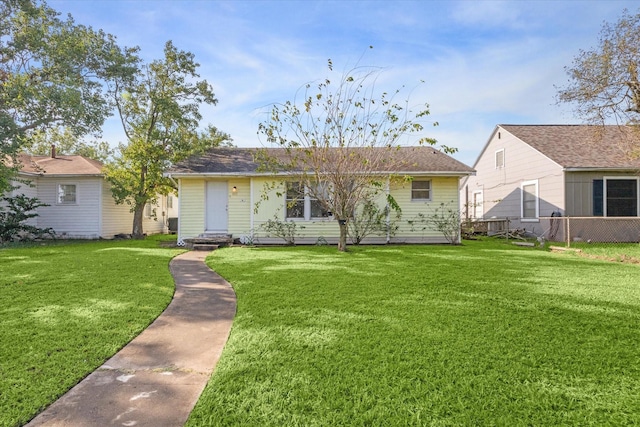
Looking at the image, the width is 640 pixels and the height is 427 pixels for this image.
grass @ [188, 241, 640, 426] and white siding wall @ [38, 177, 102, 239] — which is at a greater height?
white siding wall @ [38, 177, 102, 239]

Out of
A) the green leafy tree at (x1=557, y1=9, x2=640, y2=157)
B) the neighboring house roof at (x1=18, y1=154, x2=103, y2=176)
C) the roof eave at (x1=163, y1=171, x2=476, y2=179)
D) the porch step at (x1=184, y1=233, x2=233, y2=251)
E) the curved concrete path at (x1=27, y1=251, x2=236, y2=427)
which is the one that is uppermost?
the green leafy tree at (x1=557, y1=9, x2=640, y2=157)

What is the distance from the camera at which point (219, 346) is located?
134 inches

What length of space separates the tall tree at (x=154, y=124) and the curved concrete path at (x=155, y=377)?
13.4m

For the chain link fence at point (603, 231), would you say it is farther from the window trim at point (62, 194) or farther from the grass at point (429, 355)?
the window trim at point (62, 194)

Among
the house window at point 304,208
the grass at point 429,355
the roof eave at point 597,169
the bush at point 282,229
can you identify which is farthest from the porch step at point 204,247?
the roof eave at point 597,169

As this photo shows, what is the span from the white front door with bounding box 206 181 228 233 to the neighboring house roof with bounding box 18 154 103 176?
6.65 metres

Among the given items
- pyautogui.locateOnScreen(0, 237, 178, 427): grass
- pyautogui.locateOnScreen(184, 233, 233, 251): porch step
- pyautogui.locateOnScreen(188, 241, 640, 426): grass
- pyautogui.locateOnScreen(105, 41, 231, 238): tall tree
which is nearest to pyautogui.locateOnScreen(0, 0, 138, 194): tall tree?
pyautogui.locateOnScreen(105, 41, 231, 238): tall tree

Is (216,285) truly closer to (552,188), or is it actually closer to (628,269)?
(628,269)

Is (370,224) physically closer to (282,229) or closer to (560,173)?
(282,229)

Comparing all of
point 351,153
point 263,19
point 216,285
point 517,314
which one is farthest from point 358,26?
point 517,314

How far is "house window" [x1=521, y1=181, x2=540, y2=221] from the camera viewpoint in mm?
15059

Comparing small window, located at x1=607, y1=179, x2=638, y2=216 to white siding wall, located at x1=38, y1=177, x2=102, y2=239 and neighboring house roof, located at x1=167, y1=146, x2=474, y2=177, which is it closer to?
neighboring house roof, located at x1=167, y1=146, x2=474, y2=177

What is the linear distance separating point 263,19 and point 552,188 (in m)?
12.8

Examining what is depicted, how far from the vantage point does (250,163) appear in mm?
13969
